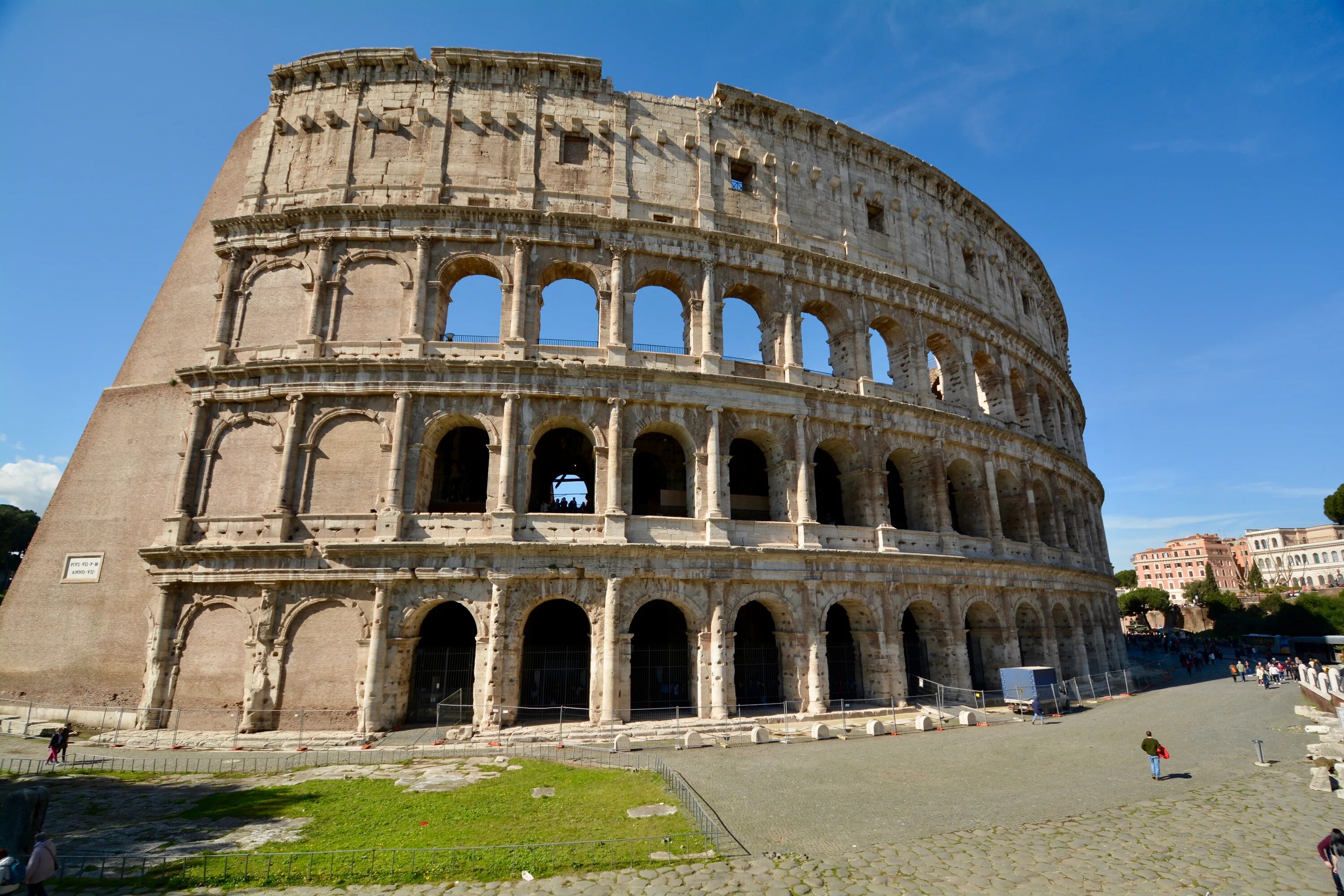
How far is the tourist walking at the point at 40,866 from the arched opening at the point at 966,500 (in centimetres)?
2419

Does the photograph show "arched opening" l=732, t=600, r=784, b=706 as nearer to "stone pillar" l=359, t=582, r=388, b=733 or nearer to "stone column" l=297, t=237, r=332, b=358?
"stone pillar" l=359, t=582, r=388, b=733

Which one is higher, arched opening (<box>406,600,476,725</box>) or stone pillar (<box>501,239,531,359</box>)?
stone pillar (<box>501,239,531,359</box>)

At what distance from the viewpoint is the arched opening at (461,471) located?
1959 cm

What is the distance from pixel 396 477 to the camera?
17.5 meters

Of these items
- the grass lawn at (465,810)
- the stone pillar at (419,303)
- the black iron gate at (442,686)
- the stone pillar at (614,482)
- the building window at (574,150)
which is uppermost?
the building window at (574,150)

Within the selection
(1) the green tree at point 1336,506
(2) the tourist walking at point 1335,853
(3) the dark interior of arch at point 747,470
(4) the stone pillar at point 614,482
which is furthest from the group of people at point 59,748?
(1) the green tree at point 1336,506

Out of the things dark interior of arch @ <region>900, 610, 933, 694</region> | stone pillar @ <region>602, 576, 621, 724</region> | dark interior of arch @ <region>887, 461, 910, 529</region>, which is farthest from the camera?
dark interior of arch @ <region>887, 461, 910, 529</region>

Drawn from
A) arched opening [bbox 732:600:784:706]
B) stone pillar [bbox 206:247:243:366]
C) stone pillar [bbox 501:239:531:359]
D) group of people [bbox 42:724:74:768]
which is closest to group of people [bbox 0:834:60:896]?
group of people [bbox 42:724:74:768]

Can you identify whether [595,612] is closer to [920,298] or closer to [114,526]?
[114,526]

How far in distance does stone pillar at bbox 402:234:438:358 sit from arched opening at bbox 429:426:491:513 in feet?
9.50

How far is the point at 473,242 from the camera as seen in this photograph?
19.8m

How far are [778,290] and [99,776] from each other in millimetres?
21739

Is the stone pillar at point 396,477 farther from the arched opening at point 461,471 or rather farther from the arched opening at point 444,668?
the arched opening at point 444,668

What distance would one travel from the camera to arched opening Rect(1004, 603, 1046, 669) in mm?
24391
